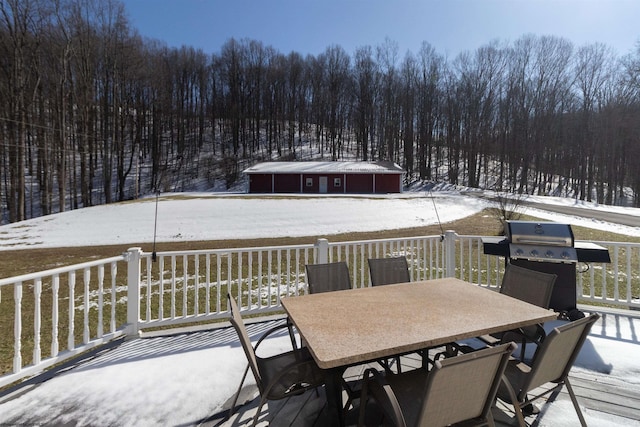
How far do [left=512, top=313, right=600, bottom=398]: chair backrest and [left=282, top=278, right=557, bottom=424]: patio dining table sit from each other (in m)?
0.23

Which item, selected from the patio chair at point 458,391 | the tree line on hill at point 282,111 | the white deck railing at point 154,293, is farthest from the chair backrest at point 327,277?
the tree line on hill at point 282,111

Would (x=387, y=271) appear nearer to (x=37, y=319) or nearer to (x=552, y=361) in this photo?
(x=552, y=361)

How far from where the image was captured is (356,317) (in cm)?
198

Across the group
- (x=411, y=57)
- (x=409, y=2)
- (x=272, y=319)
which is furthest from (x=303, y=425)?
(x=411, y=57)

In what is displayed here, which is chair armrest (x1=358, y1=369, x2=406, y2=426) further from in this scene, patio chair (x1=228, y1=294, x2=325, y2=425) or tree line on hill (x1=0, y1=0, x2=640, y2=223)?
tree line on hill (x1=0, y1=0, x2=640, y2=223)

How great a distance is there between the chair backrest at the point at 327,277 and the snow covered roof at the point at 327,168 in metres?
22.9

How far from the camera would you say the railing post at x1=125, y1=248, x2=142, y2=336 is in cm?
321

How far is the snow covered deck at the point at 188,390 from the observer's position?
2055mm

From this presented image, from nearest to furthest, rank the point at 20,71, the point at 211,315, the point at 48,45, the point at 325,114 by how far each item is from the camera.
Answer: the point at 211,315, the point at 20,71, the point at 48,45, the point at 325,114

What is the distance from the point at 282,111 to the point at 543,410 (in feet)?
129

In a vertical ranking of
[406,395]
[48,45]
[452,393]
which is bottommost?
[406,395]

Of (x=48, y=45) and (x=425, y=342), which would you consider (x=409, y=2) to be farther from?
(x=48, y=45)

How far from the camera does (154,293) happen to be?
6156 mm

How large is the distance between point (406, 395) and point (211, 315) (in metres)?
2.49
